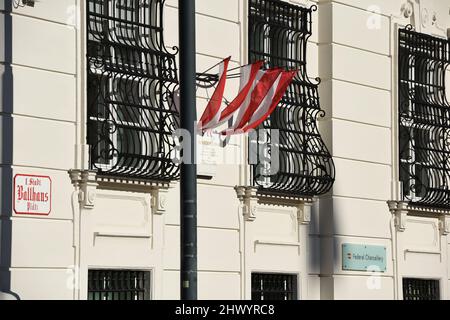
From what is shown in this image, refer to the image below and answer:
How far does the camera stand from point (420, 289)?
23766 millimetres

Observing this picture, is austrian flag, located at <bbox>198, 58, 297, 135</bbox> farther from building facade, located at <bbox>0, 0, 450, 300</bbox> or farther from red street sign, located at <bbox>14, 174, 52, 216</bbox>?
red street sign, located at <bbox>14, 174, 52, 216</bbox>

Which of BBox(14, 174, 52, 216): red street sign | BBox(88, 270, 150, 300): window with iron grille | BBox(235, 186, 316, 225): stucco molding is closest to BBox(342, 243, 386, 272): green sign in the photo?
BBox(235, 186, 316, 225): stucco molding

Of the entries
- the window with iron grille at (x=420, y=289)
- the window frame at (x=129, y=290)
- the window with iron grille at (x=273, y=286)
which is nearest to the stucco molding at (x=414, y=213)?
the window with iron grille at (x=420, y=289)

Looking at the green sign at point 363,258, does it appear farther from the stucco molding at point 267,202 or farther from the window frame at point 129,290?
the window frame at point 129,290

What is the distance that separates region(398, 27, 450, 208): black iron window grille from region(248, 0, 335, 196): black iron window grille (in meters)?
2.23

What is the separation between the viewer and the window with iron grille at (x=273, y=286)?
67.7 ft

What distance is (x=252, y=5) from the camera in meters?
20.9

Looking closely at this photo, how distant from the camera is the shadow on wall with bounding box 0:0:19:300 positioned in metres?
16.6

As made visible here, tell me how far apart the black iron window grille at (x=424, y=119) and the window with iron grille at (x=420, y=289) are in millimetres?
1372

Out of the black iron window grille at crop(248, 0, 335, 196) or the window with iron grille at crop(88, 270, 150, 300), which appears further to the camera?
the black iron window grille at crop(248, 0, 335, 196)

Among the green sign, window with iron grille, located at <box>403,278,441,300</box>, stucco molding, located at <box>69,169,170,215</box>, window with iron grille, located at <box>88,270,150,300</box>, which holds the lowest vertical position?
window with iron grille, located at <box>403,278,441,300</box>

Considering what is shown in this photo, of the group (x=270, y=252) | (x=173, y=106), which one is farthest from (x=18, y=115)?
(x=270, y=252)
